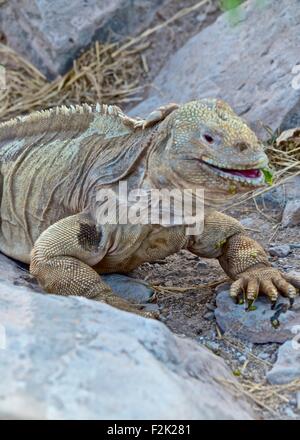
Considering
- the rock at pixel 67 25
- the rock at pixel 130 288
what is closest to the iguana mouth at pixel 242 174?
the rock at pixel 130 288

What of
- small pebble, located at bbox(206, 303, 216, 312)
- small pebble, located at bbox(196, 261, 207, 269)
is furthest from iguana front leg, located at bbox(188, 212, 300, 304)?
small pebble, located at bbox(196, 261, 207, 269)

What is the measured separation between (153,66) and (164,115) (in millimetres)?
4382

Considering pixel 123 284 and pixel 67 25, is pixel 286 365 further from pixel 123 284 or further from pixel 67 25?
pixel 67 25

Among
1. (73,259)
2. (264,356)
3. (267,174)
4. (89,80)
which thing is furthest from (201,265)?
(89,80)

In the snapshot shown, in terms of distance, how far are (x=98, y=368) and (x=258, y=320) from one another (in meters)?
1.72

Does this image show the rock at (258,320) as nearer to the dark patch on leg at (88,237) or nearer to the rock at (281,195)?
the dark patch on leg at (88,237)

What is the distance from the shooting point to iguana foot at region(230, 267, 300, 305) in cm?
504

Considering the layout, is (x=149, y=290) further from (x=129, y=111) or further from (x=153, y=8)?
(x=153, y=8)

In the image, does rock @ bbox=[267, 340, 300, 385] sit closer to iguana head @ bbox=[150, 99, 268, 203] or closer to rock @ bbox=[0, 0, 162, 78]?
iguana head @ bbox=[150, 99, 268, 203]

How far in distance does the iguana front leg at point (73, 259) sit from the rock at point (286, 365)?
961 millimetres

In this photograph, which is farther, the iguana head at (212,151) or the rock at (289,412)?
the iguana head at (212,151)

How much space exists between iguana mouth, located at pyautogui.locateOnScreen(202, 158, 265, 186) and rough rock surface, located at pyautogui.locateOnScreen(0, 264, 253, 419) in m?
1.05

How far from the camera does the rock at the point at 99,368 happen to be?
3193 millimetres

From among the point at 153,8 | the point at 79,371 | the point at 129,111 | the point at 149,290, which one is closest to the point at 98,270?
the point at 149,290
